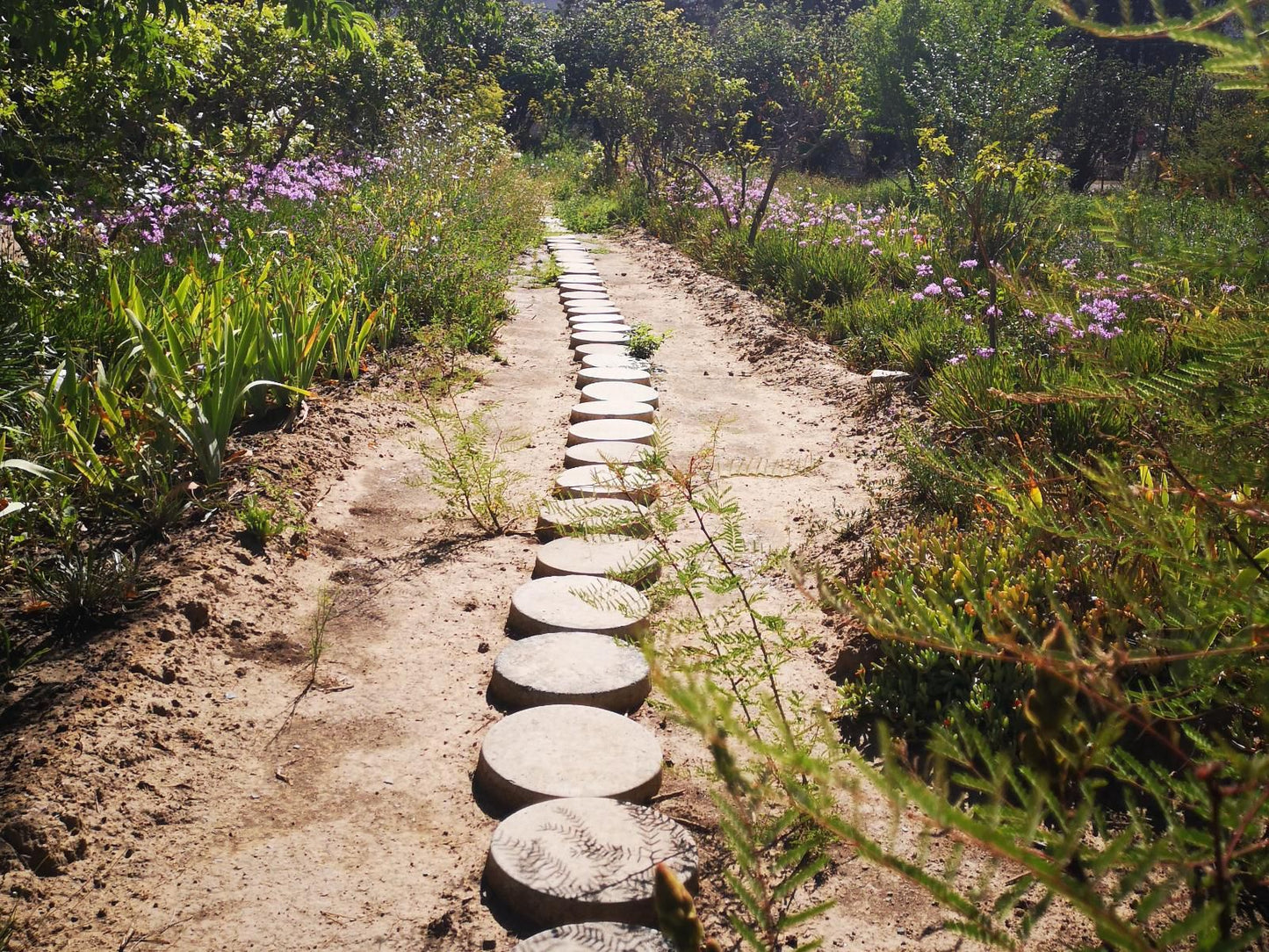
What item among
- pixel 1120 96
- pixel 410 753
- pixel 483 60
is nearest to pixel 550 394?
pixel 410 753

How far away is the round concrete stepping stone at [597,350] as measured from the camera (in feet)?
20.3

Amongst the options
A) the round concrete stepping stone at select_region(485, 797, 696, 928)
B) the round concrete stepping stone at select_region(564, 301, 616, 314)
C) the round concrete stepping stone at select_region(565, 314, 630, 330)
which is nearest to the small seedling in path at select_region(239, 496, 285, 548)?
the round concrete stepping stone at select_region(485, 797, 696, 928)

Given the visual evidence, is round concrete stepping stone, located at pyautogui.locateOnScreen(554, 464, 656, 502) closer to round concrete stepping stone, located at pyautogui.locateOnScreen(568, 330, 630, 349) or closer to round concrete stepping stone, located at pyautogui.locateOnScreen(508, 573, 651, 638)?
round concrete stepping stone, located at pyautogui.locateOnScreen(508, 573, 651, 638)

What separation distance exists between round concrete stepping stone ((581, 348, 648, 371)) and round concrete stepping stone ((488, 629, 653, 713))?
3173 millimetres

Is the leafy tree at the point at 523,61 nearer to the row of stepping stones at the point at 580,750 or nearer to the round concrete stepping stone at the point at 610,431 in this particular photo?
the round concrete stepping stone at the point at 610,431

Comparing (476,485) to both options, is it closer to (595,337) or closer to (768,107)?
(595,337)

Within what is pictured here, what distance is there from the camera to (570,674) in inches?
102

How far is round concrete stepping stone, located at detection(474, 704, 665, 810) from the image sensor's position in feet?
7.03

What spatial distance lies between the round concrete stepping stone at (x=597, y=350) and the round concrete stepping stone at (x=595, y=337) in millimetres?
90

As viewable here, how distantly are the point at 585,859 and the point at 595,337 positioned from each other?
4.97m

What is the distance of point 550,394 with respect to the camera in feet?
18.0

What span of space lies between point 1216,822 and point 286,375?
13.6 ft

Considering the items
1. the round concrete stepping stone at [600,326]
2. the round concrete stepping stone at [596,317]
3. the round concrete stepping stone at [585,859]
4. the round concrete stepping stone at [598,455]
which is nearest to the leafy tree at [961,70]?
the round concrete stepping stone at [600,326]

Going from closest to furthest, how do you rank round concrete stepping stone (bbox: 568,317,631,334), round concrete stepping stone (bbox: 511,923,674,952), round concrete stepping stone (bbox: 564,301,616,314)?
1. round concrete stepping stone (bbox: 511,923,674,952)
2. round concrete stepping stone (bbox: 568,317,631,334)
3. round concrete stepping stone (bbox: 564,301,616,314)
